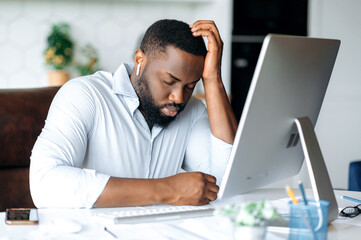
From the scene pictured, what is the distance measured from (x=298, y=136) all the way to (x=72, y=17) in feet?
8.37

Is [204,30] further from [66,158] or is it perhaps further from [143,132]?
[66,158]

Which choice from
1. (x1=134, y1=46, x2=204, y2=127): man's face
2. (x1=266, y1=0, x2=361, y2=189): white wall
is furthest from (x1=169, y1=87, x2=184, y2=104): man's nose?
(x1=266, y1=0, x2=361, y2=189): white wall

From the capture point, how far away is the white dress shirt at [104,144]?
4.47 feet

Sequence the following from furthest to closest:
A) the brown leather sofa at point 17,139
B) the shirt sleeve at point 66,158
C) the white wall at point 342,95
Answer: the white wall at point 342,95 < the brown leather sofa at point 17,139 < the shirt sleeve at point 66,158

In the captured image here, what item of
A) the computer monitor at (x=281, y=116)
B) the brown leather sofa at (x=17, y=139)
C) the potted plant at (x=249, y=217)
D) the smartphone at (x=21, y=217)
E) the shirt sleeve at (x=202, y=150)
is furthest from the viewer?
the brown leather sofa at (x=17, y=139)

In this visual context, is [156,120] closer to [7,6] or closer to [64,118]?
[64,118]

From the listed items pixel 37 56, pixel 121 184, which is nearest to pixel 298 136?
pixel 121 184

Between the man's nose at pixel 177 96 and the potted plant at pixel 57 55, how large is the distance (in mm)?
1876

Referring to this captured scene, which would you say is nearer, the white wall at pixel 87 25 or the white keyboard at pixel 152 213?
the white keyboard at pixel 152 213

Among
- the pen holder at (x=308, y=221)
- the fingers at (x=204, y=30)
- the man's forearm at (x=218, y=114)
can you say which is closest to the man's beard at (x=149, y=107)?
the man's forearm at (x=218, y=114)

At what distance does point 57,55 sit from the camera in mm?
3322

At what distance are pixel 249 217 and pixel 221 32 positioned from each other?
2798mm

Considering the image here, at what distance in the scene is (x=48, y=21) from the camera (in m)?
3.41

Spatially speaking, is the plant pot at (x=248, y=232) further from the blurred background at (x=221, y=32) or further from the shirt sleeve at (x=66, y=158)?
the blurred background at (x=221, y=32)
